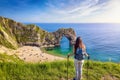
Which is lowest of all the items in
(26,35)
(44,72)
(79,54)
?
(26,35)

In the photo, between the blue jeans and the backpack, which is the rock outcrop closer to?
the blue jeans

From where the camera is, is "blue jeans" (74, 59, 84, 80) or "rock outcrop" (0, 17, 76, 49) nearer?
"blue jeans" (74, 59, 84, 80)

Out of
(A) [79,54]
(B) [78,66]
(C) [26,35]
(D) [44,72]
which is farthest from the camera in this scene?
(C) [26,35]

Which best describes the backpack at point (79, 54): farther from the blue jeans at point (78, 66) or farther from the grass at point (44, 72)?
the grass at point (44, 72)

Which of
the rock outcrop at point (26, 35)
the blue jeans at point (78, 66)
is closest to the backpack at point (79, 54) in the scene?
the blue jeans at point (78, 66)

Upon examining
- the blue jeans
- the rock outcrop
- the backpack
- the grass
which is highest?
the backpack

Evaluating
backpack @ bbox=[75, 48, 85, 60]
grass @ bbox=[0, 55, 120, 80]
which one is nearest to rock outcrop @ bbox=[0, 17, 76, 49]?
grass @ bbox=[0, 55, 120, 80]

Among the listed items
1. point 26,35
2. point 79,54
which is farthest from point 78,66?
point 26,35

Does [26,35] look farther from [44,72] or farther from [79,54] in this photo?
[79,54]

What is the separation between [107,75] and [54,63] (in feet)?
10.9

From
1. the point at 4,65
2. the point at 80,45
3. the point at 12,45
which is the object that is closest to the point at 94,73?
the point at 80,45

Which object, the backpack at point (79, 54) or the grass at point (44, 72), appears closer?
the backpack at point (79, 54)

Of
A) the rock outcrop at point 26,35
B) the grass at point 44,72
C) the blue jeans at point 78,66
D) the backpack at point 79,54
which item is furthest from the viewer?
the rock outcrop at point 26,35

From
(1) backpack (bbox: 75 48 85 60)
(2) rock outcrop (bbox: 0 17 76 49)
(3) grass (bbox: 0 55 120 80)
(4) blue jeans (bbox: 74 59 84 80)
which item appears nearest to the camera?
(1) backpack (bbox: 75 48 85 60)
